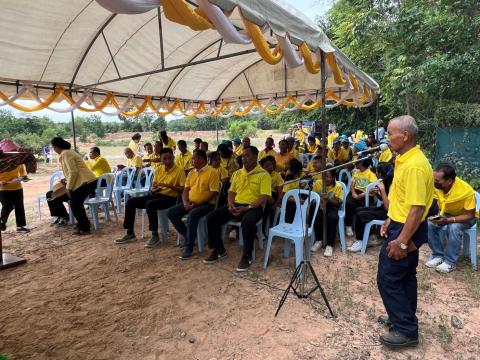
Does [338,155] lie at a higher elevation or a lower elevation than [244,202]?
higher

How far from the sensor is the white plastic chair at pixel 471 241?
374 cm

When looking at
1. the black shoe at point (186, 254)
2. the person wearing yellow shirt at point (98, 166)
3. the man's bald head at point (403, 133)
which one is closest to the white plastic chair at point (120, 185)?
the person wearing yellow shirt at point (98, 166)

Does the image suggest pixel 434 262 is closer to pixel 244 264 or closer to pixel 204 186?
pixel 244 264

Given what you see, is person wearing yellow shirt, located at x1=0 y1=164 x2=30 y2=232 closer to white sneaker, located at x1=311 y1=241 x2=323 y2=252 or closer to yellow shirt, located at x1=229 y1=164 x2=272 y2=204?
yellow shirt, located at x1=229 y1=164 x2=272 y2=204

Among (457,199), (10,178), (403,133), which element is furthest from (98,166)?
(457,199)

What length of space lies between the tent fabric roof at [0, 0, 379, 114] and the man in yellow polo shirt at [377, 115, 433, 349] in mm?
1453

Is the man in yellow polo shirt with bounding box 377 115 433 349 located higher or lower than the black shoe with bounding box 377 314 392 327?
higher

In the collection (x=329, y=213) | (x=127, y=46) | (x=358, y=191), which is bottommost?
(x=329, y=213)

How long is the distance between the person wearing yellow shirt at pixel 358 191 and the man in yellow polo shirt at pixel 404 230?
259cm

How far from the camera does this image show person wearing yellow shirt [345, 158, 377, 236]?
16.5ft

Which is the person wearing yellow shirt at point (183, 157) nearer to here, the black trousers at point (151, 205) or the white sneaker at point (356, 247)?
the black trousers at point (151, 205)

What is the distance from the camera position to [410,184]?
88.0 inches

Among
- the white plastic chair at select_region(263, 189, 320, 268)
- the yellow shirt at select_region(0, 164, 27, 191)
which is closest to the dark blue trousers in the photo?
the white plastic chair at select_region(263, 189, 320, 268)

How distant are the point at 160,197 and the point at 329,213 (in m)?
2.52
